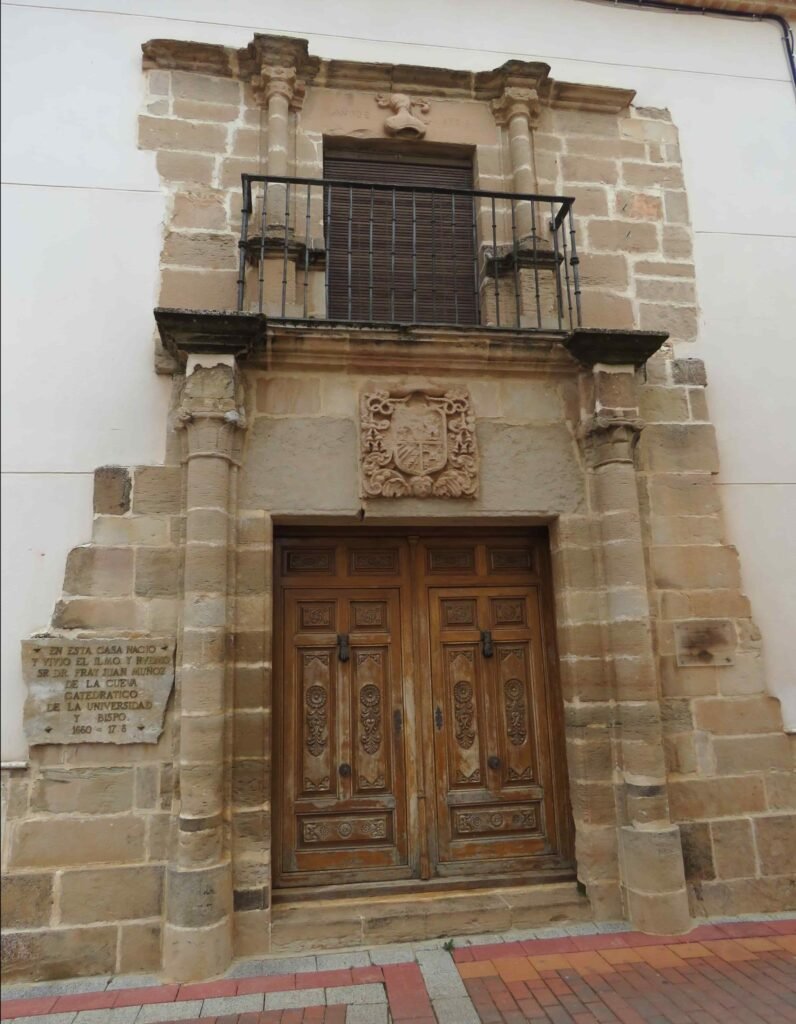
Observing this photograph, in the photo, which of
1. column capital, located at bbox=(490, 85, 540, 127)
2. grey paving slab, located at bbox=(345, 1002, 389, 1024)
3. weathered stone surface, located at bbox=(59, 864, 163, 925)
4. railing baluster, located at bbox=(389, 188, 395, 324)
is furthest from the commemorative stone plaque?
column capital, located at bbox=(490, 85, 540, 127)

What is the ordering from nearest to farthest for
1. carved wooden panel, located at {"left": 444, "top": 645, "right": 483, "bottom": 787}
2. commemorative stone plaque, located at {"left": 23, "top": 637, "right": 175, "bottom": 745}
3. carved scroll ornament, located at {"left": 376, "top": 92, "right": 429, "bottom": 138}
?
1. commemorative stone plaque, located at {"left": 23, "top": 637, "right": 175, "bottom": 745}
2. carved wooden panel, located at {"left": 444, "top": 645, "right": 483, "bottom": 787}
3. carved scroll ornament, located at {"left": 376, "top": 92, "right": 429, "bottom": 138}

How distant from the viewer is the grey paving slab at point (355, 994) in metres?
3.00

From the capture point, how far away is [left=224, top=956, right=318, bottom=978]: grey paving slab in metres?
3.24

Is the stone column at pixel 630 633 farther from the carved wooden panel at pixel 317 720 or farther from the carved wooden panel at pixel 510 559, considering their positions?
the carved wooden panel at pixel 317 720

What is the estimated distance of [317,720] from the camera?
3.92 metres

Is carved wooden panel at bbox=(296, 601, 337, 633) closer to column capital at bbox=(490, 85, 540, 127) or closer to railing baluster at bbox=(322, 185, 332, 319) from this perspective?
railing baluster at bbox=(322, 185, 332, 319)

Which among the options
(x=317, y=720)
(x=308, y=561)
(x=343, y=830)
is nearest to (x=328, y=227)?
(x=308, y=561)

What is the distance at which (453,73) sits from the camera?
189 inches

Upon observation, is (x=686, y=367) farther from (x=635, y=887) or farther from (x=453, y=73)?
(x=635, y=887)

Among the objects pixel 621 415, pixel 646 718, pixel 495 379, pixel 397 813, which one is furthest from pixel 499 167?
pixel 397 813

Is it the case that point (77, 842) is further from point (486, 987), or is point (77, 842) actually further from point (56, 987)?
point (486, 987)

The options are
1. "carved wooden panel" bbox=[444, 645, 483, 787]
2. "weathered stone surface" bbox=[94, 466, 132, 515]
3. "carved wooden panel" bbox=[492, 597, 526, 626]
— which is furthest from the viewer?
"carved wooden panel" bbox=[492, 597, 526, 626]

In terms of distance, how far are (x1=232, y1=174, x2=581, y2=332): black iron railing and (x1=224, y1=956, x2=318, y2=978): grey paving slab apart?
344cm

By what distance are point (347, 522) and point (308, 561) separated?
1.18 ft
